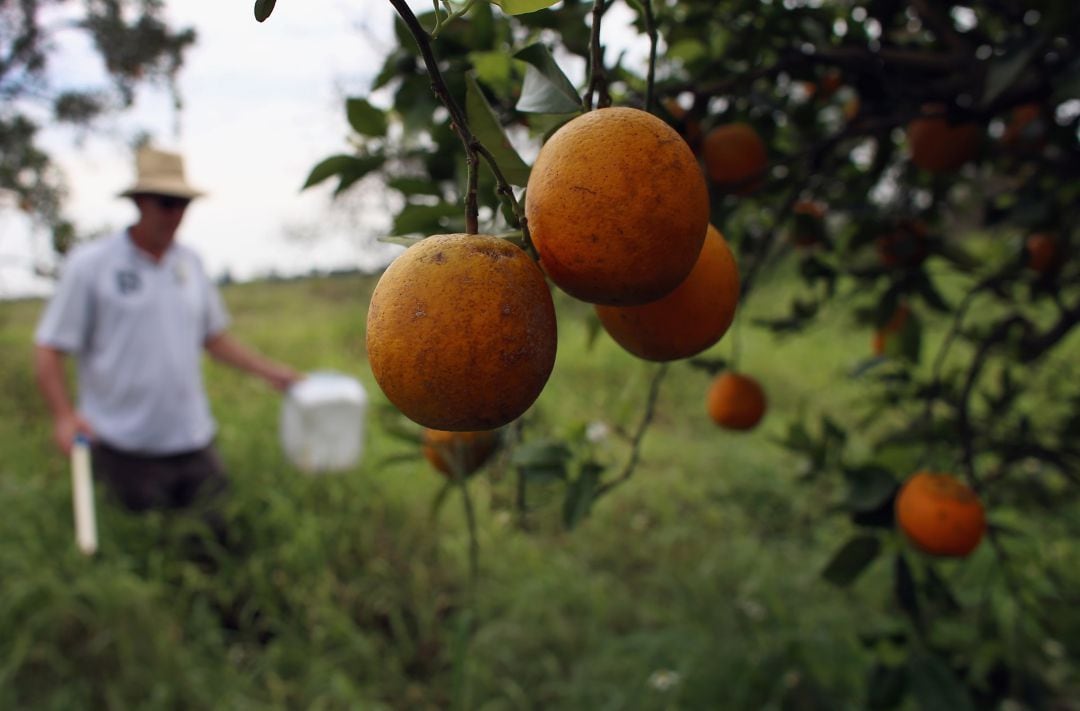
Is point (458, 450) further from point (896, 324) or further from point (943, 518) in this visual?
point (896, 324)

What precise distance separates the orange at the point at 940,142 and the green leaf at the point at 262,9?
0.98m

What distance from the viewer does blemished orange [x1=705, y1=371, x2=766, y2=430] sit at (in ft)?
3.47

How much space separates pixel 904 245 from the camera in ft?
3.99

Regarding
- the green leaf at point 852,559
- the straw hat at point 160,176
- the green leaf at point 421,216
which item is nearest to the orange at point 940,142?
the green leaf at point 852,559

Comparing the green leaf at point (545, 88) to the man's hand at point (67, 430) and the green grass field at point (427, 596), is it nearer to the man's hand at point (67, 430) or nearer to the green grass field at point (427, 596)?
the green grass field at point (427, 596)

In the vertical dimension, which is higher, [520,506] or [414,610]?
[520,506]

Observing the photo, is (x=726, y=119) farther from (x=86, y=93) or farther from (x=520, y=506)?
(x=86, y=93)

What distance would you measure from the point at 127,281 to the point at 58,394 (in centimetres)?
41

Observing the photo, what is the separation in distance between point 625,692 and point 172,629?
1.18m

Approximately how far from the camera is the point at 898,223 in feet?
4.24

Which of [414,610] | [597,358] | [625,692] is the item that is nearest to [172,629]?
[414,610]

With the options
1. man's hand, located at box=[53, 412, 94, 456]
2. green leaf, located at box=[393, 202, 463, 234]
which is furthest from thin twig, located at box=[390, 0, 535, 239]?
man's hand, located at box=[53, 412, 94, 456]

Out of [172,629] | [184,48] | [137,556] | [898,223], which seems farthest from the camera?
[184,48]

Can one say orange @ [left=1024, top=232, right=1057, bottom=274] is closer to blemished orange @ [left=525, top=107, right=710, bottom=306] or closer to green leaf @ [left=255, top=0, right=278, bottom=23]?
blemished orange @ [left=525, top=107, right=710, bottom=306]
